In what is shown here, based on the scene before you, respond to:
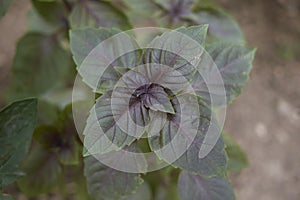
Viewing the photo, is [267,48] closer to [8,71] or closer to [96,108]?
[8,71]

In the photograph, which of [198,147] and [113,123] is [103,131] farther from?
[198,147]

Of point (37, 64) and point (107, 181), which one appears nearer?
point (107, 181)

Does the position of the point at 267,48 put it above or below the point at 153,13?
below

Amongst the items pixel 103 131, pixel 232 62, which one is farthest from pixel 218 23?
pixel 103 131

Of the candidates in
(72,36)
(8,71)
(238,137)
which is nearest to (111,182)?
(72,36)

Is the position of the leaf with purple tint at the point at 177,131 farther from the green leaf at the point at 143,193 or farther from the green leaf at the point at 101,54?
the green leaf at the point at 143,193

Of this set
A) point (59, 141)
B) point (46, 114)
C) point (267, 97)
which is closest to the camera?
point (59, 141)
